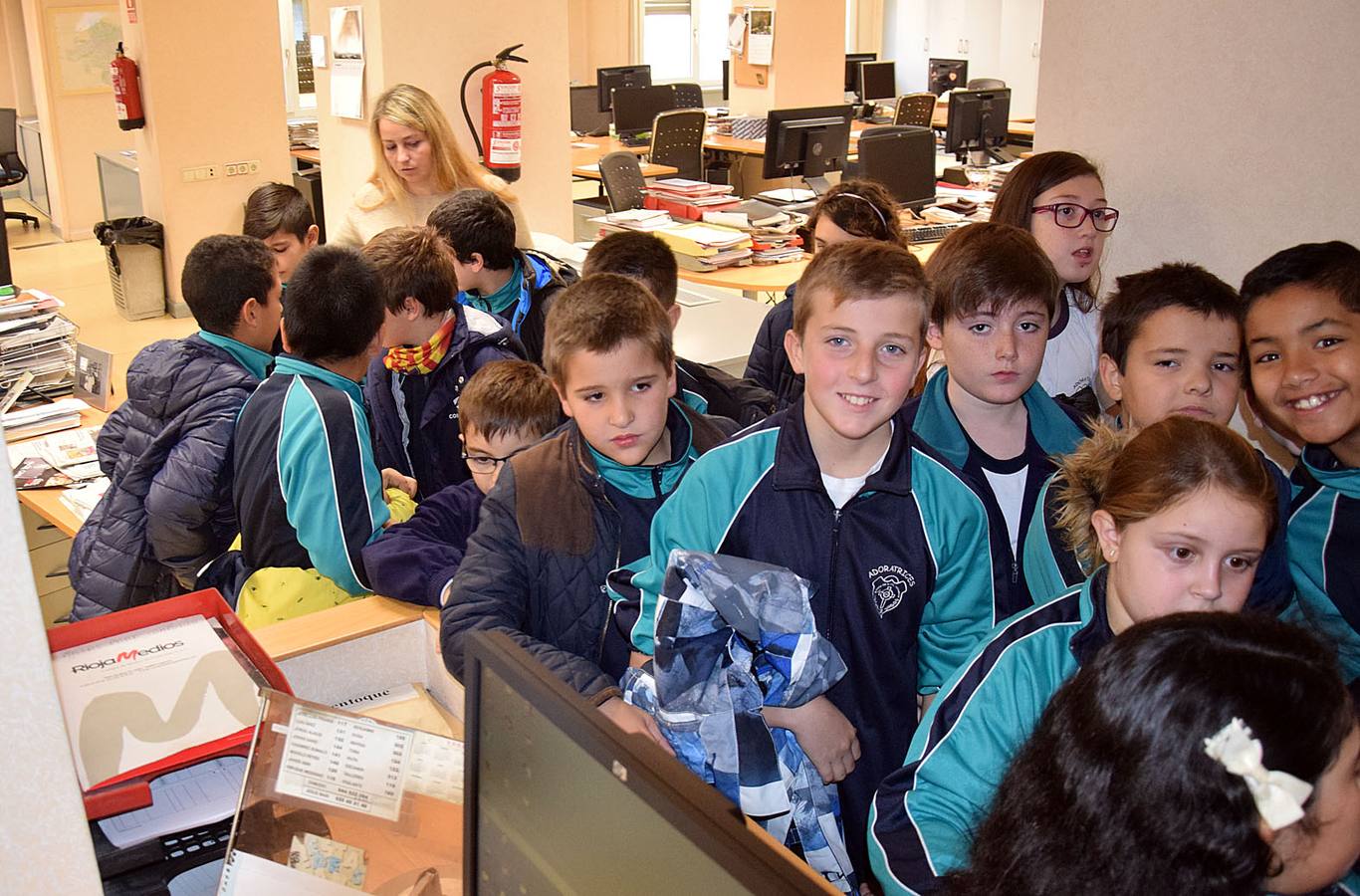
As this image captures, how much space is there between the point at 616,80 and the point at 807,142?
3944 mm

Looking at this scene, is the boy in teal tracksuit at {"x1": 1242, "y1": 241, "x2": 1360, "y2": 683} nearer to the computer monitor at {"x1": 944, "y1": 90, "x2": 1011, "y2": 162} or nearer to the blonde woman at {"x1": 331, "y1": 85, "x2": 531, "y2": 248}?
the blonde woman at {"x1": 331, "y1": 85, "x2": 531, "y2": 248}

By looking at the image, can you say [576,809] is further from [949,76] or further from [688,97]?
[949,76]

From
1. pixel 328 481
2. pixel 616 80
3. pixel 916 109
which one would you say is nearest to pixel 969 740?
pixel 328 481

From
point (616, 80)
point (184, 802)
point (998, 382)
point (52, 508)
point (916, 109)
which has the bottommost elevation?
point (52, 508)

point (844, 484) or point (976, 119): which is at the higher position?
point (976, 119)

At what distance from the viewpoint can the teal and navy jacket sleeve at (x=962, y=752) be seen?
1287mm

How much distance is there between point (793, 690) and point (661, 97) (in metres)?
8.86

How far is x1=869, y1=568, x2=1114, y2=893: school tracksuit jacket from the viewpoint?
50.7 inches

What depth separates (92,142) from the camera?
10016 mm

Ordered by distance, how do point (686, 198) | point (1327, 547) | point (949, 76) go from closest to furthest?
point (1327, 547)
point (686, 198)
point (949, 76)

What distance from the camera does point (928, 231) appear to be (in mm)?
5629

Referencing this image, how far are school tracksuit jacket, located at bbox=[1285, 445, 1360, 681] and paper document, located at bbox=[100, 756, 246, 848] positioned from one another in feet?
4.83

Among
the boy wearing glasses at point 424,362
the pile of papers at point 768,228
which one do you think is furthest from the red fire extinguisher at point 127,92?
the boy wearing glasses at point 424,362

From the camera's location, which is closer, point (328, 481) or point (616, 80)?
point (328, 481)
